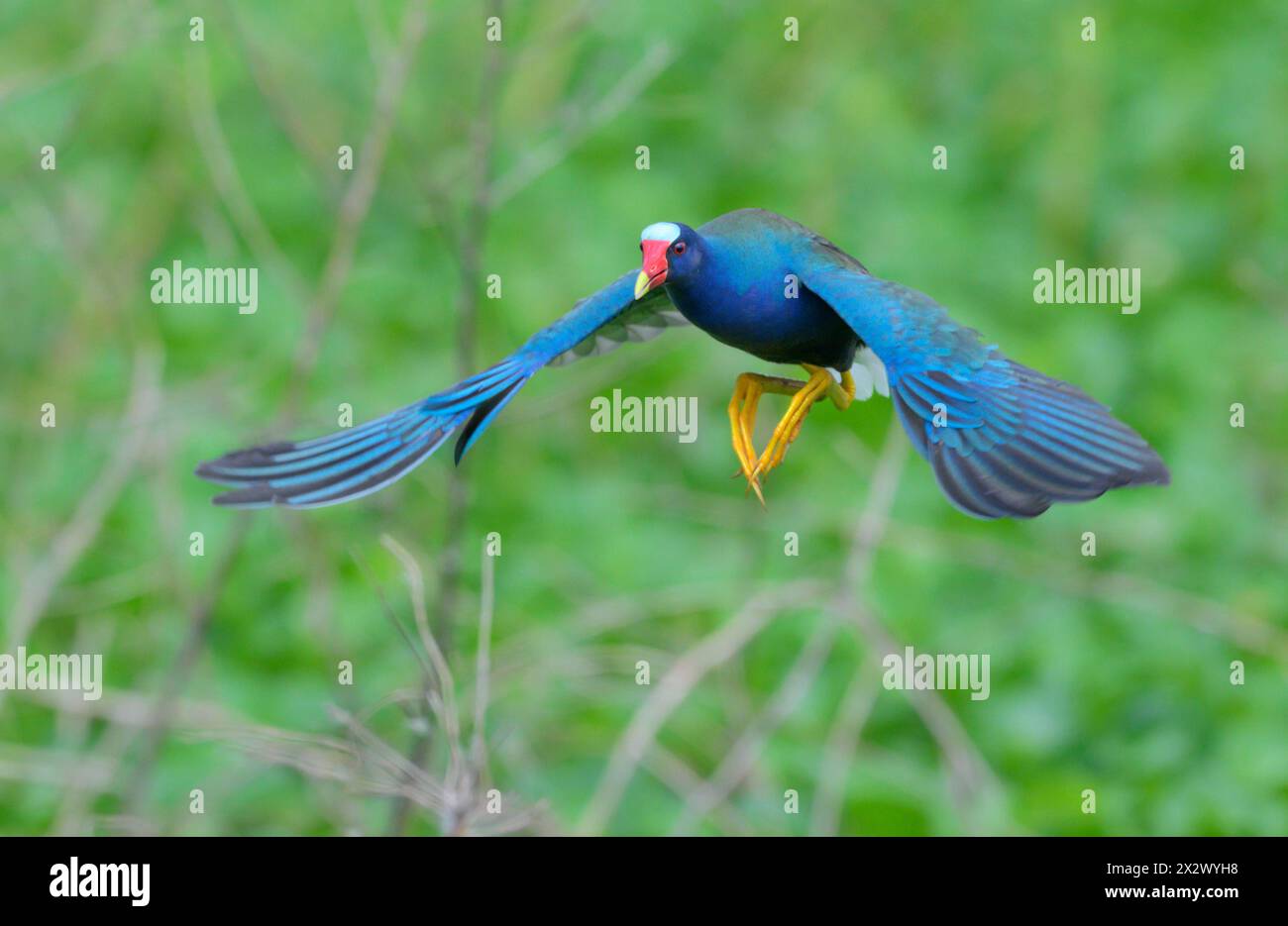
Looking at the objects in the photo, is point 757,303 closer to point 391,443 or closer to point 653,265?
point 653,265

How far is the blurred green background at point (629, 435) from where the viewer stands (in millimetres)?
6367

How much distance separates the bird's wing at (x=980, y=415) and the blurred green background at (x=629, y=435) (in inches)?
69.4

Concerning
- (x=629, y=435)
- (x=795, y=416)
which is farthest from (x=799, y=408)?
(x=629, y=435)

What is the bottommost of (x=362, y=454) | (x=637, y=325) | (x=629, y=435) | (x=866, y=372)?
(x=362, y=454)

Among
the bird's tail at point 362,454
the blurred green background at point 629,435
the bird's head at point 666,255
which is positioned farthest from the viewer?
the blurred green background at point 629,435

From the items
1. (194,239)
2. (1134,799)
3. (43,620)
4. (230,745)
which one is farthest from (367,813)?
(194,239)

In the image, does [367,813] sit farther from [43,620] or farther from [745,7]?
[745,7]

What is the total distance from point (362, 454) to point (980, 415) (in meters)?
0.98

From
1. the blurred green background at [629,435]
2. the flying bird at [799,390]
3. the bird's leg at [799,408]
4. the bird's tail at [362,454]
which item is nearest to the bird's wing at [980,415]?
the flying bird at [799,390]

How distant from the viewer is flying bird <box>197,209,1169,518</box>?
9.54 ft

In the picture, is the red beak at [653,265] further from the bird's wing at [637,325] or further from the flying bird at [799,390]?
the bird's wing at [637,325]

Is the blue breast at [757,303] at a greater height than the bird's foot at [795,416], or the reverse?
the blue breast at [757,303]

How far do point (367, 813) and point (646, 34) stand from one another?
170 inches

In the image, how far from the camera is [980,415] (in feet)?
10.3
